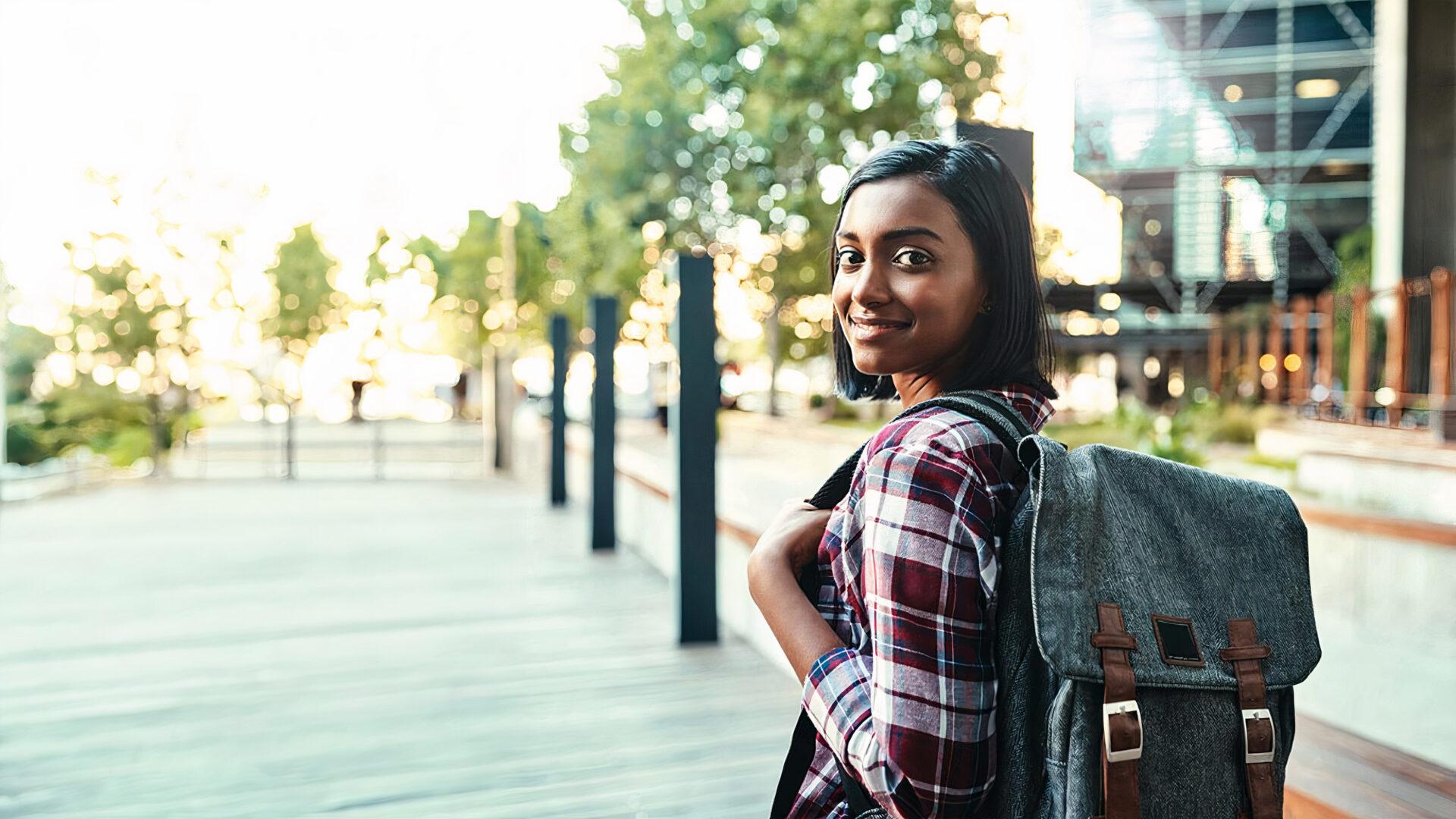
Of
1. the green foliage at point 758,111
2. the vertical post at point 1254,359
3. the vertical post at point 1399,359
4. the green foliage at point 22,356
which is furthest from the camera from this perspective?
the vertical post at point 1254,359

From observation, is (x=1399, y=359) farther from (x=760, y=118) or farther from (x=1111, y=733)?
(x=1111, y=733)

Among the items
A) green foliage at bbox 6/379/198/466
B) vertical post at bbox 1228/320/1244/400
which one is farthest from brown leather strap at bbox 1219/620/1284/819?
vertical post at bbox 1228/320/1244/400

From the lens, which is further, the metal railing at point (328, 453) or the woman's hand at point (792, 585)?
the metal railing at point (328, 453)

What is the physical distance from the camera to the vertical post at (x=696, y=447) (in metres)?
4.25

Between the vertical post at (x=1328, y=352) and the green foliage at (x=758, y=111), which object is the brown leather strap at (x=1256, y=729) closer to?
the vertical post at (x=1328, y=352)

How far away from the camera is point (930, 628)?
95cm

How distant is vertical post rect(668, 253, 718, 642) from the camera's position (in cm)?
425

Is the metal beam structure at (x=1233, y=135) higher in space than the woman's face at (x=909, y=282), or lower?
higher

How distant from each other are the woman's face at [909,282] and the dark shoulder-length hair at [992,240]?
12 millimetres

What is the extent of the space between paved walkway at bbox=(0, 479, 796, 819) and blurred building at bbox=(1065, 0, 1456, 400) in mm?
23624

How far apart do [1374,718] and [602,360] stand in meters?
4.29

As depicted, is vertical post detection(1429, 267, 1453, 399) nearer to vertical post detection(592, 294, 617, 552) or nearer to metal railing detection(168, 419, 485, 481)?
vertical post detection(592, 294, 617, 552)

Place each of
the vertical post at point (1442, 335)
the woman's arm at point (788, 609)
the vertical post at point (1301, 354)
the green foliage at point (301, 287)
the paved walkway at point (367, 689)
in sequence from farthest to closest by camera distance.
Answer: the green foliage at point (301, 287), the vertical post at point (1301, 354), the vertical post at point (1442, 335), the paved walkway at point (367, 689), the woman's arm at point (788, 609)

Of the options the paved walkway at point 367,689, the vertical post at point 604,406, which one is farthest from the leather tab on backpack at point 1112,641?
the vertical post at point 604,406
